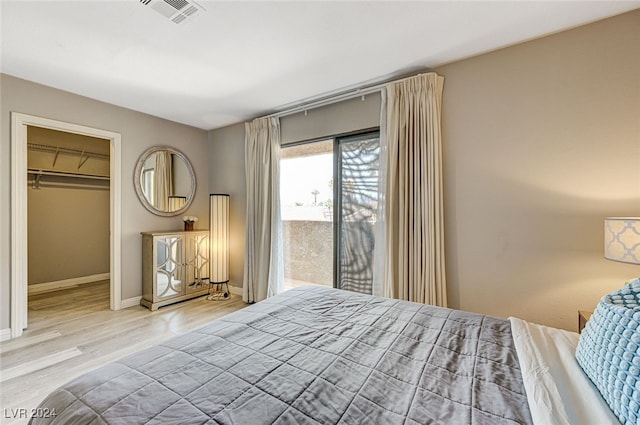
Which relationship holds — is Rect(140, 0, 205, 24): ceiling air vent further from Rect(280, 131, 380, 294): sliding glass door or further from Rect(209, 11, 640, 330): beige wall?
Rect(209, 11, 640, 330): beige wall

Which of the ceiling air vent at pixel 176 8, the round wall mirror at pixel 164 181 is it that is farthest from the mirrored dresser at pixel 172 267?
the ceiling air vent at pixel 176 8

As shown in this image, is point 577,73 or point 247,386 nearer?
point 247,386

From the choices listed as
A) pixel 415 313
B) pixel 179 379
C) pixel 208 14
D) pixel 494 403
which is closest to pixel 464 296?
pixel 415 313

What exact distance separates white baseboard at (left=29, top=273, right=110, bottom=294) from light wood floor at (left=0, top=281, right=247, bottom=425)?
279 mm

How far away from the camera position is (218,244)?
146 inches

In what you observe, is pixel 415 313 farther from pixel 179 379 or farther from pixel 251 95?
pixel 251 95

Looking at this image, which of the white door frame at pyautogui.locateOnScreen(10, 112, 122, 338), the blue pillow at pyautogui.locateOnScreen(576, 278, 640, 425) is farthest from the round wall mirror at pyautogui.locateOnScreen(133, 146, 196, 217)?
the blue pillow at pyautogui.locateOnScreen(576, 278, 640, 425)

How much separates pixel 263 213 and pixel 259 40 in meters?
2.01

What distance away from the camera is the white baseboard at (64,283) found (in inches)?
152

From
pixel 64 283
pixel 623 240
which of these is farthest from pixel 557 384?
pixel 64 283

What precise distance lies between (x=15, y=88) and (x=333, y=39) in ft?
10.4

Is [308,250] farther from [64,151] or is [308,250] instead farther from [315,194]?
[64,151]

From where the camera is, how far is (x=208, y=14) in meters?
1.71

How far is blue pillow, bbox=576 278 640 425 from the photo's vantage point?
683 millimetres
